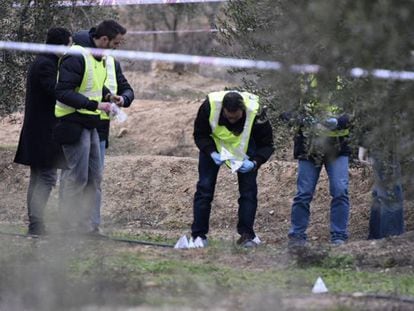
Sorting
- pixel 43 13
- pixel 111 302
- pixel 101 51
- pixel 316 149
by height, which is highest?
pixel 43 13

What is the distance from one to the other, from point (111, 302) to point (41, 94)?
358 cm

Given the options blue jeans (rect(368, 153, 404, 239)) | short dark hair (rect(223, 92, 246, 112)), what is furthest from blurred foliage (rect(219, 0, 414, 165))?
short dark hair (rect(223, 92, 246, 112))

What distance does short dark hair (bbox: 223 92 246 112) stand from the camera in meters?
8.25

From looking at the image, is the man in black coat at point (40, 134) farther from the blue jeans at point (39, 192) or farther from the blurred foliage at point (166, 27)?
the blurred foliage at point (166, 27)

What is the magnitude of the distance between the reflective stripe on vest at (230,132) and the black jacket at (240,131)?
4 centimetres

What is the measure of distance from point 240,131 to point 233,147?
16cm

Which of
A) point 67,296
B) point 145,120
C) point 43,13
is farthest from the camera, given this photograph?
point 145,120

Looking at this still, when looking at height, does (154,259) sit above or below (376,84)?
below

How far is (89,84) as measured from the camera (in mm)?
8539

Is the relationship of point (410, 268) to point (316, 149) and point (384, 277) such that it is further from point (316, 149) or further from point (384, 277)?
point (316, 149)

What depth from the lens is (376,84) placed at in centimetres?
540

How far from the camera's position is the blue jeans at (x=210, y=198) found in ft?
28.5

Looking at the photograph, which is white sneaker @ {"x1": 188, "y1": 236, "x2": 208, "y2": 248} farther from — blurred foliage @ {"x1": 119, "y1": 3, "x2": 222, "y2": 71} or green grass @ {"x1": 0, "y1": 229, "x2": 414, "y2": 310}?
blurred foliage @ {"x1": 119, "y1": 3, "x2": 222, "y2": 71}

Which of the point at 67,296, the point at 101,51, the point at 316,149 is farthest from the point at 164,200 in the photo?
the point at 67,296
